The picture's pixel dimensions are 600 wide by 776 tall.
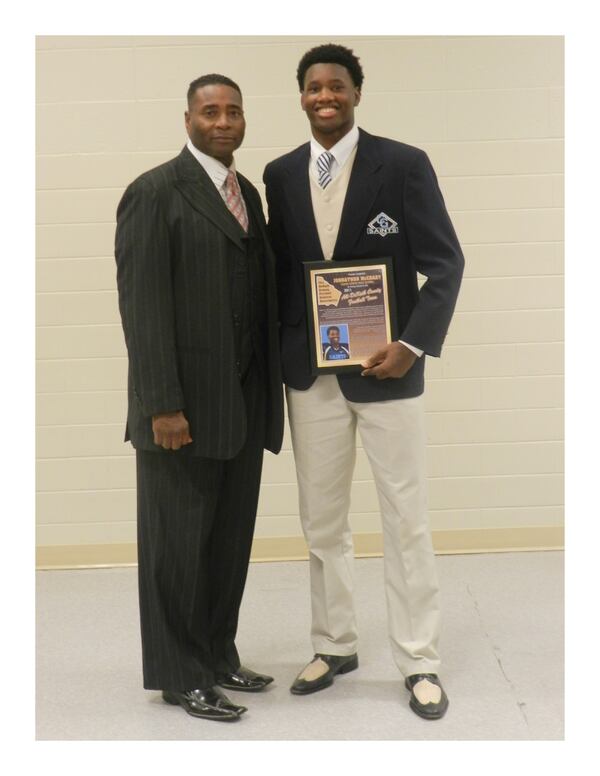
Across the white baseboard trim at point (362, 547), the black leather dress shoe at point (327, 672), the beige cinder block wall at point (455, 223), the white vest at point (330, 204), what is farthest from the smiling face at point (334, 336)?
the white baseboard trim at point (362, 547)

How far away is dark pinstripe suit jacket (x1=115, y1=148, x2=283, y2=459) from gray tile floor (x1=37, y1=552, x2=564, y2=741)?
81 cm

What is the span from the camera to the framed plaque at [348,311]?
9.11 ft

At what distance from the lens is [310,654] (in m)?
3.31

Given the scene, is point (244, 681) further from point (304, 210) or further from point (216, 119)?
point (216, 119)

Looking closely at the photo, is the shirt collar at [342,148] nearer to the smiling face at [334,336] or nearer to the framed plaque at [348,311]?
the framed plaque at [348,311]

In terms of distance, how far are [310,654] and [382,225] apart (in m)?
1.50

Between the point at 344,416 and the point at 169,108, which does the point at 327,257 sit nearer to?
the point at 344,416

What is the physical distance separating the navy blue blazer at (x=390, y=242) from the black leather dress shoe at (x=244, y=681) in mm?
941

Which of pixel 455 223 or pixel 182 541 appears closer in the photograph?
pixel 182 541

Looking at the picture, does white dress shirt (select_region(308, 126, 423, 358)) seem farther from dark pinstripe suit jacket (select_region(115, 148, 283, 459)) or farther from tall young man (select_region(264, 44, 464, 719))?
dark pinstripe suit jacket (select_region(115, 148, 283, 459))

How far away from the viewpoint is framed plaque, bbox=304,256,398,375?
9.11ft

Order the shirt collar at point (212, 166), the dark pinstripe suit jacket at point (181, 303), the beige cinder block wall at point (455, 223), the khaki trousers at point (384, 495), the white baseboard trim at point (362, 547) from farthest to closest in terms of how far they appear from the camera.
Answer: the white baseboard trim at point (362, 547)
the beige cinder block wall at point (455, 223)
the khaki trousers at point (384, 495)
the shirt collar at point (212, 166)
the dark pinstripe suit jacket at point (181, 303)

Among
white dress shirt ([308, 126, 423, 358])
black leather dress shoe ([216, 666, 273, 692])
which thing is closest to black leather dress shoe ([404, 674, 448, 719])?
black leather dress shoe ([216, 666, 273, 692])

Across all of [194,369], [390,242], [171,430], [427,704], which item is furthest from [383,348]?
[427,704]
